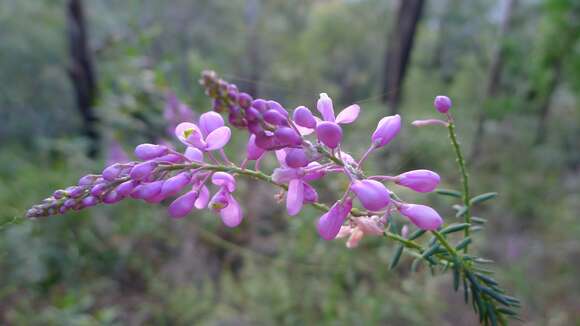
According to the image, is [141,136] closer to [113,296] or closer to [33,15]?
[113,296]

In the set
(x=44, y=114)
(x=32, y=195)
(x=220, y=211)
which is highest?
(x=44, y=114)

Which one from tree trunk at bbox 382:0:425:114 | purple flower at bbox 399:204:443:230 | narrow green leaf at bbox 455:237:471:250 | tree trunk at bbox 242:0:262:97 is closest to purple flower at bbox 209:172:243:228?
purple flower at bbox 399:204:443:230

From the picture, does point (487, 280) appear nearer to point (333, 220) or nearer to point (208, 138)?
point (333, 220)

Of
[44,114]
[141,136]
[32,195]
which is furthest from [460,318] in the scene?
[44,114]

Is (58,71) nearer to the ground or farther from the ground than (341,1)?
nearer to the ground

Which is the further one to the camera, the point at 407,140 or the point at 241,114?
the point at 407,140

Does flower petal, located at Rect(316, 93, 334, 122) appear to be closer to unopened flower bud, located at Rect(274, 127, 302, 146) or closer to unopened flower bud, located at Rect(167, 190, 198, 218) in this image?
unopened flower bud, located at Rect(274, 127, 302, 146)

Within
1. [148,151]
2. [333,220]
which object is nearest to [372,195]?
[333,220]
